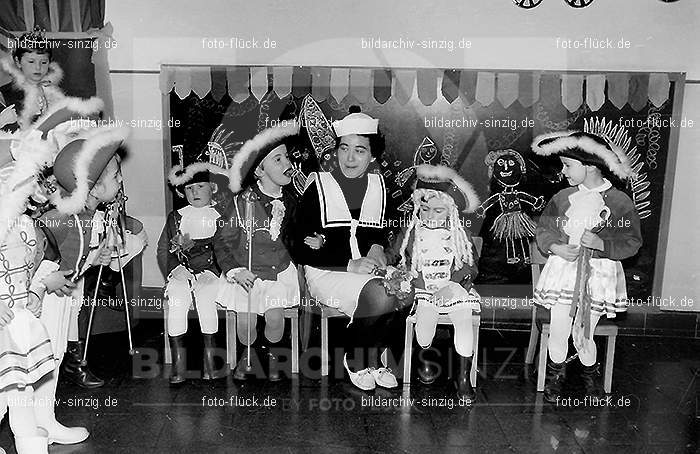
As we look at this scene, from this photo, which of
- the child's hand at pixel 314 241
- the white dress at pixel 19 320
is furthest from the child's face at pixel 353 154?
the white dress at pixel 19 320

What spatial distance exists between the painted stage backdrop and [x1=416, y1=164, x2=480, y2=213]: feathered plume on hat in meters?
1.00

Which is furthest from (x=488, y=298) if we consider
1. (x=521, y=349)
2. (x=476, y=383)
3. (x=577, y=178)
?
(x=577, y=178)

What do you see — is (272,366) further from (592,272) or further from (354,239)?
(592,272)

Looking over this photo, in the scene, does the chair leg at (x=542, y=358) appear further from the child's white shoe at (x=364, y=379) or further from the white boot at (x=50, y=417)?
the white boot at (x=50, y=417)

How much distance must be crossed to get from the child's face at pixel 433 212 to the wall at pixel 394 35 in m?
1.53

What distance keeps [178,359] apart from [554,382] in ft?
7.39

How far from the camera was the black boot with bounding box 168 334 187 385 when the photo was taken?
4352 mm

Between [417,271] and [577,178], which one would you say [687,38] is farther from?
[417,271]

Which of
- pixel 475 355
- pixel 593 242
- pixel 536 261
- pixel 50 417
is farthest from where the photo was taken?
pixel 536 261

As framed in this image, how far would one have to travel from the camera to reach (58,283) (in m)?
3.45

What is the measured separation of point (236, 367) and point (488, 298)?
2.13 metres

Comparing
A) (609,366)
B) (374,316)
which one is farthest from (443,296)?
(609,366)

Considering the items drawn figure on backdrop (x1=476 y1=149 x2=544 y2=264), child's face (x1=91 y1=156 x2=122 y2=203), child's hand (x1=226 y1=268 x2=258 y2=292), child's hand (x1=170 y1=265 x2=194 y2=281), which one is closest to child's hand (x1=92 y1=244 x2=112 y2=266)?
child's face (x1=91 y1=156 x2=122 y2=203)

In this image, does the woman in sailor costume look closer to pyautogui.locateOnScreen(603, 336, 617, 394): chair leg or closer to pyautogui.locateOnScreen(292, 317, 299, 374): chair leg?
pyautogui.locateOnScreen(292, 317, 299, 374): chair leg
